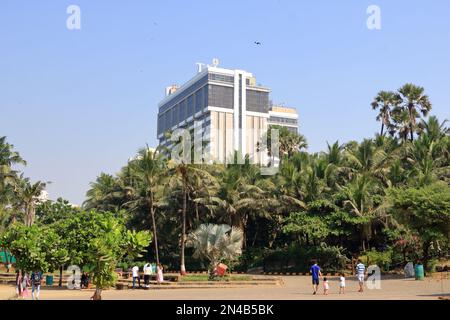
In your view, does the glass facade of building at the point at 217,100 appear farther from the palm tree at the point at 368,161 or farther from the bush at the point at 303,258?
the bush at the point at 303,258

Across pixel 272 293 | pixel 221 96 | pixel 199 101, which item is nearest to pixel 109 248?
pixel 272 293

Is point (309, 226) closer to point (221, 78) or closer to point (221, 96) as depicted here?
point (221, 96)

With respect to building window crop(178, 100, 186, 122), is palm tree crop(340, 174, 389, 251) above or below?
below

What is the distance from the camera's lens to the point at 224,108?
145 m

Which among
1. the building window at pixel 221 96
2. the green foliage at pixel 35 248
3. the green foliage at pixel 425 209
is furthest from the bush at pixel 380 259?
the building window at pixel 221 96

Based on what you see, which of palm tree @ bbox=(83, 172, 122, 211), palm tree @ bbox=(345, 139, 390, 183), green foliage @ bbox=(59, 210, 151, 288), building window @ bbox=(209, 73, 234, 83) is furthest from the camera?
building window @ bbox=(209, 73, 234, 83)

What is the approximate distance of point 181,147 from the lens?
39000 mm

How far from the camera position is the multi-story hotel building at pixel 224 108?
5625 inches

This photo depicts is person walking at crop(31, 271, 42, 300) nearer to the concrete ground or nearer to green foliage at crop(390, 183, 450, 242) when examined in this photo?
the concrete ground

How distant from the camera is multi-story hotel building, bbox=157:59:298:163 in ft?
469

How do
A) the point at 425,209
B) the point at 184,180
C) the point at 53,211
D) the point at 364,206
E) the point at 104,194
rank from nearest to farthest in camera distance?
the point at 425,209
the point at 364,206
the point at 184,180
the point at 104,194
the point at 53,211

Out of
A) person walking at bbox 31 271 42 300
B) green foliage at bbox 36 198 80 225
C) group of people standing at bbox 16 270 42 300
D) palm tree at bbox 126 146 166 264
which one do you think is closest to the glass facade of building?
green foliage at bbox 36 198 80 225

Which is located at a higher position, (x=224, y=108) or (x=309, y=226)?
(x=224, y=108)

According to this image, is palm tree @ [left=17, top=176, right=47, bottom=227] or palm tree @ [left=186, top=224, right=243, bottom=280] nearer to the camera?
palm tree @ [left=186, top=224, right=243, bottom=280]
